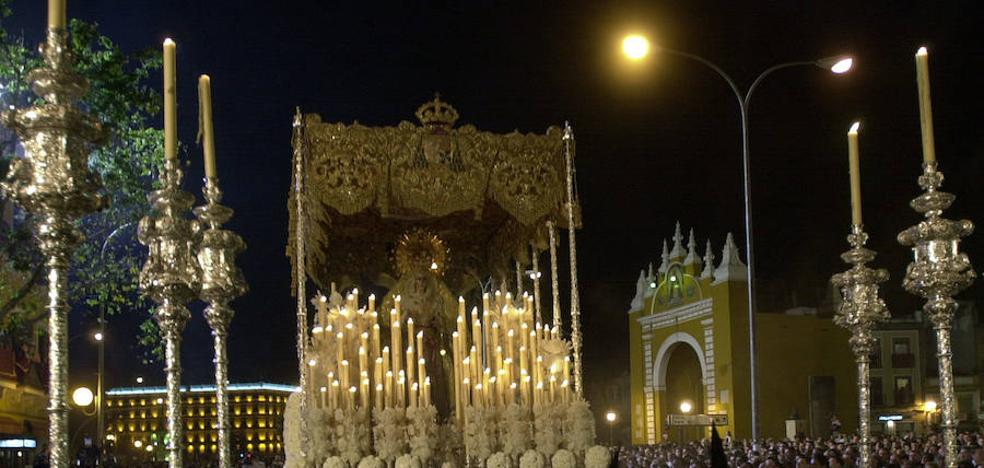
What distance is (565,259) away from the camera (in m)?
31.5

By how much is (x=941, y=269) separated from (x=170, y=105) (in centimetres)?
483

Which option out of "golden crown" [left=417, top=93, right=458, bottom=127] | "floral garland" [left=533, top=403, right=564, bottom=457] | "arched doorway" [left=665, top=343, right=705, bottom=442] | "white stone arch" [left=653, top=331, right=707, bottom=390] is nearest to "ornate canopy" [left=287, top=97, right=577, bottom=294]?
"golden crown" [left=417, top=93, right=458, bottom=127]

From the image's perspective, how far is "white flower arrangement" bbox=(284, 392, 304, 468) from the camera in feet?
37.2

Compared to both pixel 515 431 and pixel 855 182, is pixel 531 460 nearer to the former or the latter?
pixel 515 431

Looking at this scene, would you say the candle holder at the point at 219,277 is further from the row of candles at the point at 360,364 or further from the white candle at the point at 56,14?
the white candle at the point at 56,14

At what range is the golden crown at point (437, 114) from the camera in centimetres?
1204

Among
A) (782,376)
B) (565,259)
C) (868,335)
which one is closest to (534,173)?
(868,335)

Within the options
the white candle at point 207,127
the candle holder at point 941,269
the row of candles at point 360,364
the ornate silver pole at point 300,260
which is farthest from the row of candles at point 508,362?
the candle holder at point 941,269

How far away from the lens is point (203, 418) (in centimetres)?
7075

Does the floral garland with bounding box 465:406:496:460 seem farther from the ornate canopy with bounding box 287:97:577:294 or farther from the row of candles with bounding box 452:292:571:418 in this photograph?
the ornate canopy with bounding box 287:97:577:294

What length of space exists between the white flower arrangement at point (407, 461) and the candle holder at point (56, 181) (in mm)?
5947

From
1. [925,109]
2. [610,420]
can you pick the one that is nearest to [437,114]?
[925,109]

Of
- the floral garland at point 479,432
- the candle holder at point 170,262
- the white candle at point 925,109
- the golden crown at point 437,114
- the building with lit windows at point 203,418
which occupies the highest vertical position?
the golden crown at point 437,114

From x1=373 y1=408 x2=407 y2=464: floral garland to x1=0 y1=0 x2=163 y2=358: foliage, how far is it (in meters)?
4.98
